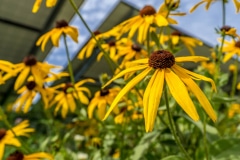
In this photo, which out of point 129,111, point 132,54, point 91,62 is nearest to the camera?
point 132,54

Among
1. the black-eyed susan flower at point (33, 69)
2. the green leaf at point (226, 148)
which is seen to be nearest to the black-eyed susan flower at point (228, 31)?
the green leaf at point (226, 148)

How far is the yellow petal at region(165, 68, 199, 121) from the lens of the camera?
63cm

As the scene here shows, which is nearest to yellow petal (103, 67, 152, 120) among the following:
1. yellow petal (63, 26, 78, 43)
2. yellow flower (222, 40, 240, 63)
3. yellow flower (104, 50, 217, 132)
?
yellow flower (104, 50, 217, 132)

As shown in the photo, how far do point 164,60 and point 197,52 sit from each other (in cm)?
471

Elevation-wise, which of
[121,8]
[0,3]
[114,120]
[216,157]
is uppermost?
[0,3]

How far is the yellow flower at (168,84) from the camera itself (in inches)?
25.3

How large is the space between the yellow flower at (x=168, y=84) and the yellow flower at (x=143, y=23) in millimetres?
304

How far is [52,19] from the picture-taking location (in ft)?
15.5

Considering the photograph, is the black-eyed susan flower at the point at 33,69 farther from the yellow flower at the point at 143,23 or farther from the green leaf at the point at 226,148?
the green leaf at the point at 226,148

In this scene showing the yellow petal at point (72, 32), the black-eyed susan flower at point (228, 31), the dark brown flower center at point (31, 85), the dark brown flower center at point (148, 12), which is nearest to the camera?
the black-eyed susan flower at point (228, 31)

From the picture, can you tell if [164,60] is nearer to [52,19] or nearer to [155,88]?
[155,88]

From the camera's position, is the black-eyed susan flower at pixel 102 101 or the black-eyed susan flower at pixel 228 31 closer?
the black-eyed susan flower at pixel 228 31

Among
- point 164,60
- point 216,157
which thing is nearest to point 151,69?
point 164,60

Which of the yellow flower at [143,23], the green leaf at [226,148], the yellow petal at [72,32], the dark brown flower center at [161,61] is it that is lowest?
the green leaf at [226,148]
